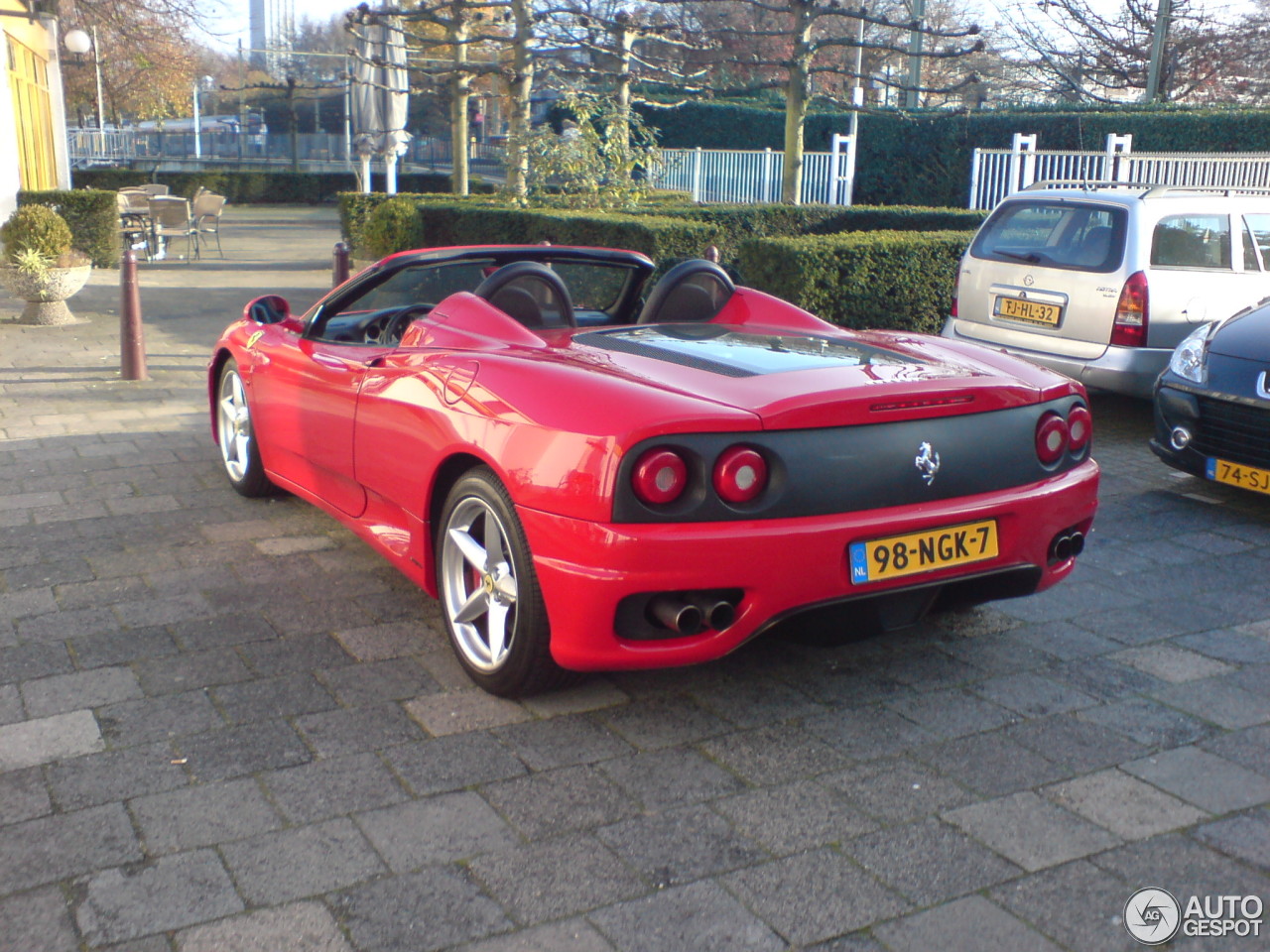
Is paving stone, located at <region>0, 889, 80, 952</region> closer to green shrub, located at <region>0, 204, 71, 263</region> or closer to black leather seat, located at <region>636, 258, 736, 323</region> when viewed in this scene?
black leather seat, located at <region>636, 258, 736, 323</region>

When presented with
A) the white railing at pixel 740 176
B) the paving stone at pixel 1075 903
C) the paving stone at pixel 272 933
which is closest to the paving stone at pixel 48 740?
the paving stone at pixel 272 933

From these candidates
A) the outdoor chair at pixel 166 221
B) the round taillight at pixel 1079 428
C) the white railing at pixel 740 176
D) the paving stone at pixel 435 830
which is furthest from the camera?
the white railing at pixel 740 176

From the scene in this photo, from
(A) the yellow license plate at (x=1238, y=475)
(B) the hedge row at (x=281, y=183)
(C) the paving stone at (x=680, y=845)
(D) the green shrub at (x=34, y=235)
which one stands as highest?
(B) the hedge row at (x=281, y=183)

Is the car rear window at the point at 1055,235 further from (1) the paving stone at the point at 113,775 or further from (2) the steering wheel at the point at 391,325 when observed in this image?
(1) the paving stone at the point at 113,775

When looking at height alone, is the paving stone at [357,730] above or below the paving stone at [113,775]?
below

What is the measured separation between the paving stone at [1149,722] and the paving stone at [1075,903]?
790 millimetres

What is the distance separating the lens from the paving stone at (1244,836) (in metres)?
2.76

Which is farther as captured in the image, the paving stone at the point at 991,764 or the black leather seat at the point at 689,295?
the black leather seat at the point at 689,295

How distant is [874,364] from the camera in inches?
145

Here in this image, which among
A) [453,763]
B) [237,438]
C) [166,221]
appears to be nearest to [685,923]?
[453,763]

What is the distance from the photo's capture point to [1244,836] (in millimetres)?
2842

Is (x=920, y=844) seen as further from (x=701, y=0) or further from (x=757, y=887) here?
(x=701, y=0)

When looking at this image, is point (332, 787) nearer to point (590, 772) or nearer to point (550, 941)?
point (590, 772)

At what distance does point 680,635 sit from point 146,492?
11.7ft
